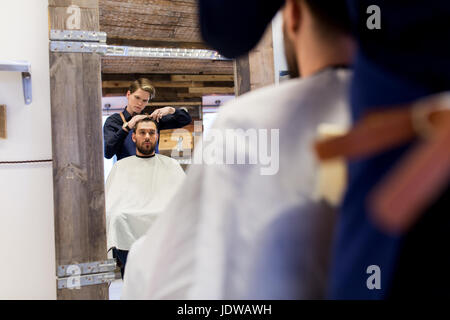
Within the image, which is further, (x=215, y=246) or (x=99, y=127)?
(x=99, y=127)

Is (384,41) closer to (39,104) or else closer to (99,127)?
(99,127)

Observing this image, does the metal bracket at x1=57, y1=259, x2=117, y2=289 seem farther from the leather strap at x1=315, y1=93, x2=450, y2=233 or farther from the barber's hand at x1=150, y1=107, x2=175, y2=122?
the leather strap at x1=315, y1=93, x2=450, y2=233

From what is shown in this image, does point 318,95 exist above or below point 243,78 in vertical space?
below

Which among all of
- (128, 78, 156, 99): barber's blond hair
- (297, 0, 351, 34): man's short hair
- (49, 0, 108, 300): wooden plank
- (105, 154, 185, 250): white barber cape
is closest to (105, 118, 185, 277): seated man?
(105, 154, 185, 250): white barber cape

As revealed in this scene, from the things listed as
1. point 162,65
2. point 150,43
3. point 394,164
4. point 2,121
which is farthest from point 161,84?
point 394,164

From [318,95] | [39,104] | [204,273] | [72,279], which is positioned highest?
[39,104]

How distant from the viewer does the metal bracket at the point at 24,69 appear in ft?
6.48

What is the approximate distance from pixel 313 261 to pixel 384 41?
0.36 metres

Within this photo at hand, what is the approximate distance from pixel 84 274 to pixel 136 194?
5.01 ft

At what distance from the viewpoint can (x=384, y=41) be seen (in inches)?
17.8

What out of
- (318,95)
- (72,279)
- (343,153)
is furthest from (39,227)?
(343,153)

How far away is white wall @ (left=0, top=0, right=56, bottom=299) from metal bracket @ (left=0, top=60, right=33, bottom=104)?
29 mm

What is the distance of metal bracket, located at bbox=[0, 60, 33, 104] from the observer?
1977 mm
